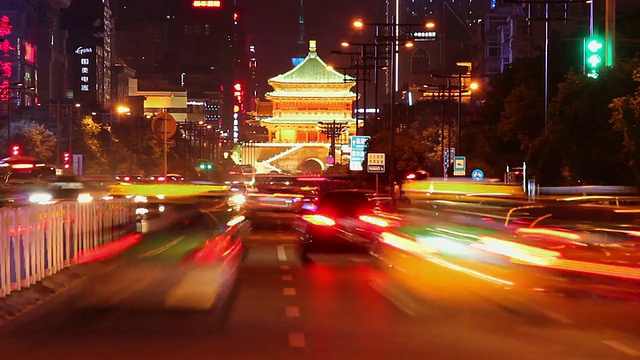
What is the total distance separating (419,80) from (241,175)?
11091cm

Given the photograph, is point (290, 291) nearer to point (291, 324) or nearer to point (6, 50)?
point (291, 324)

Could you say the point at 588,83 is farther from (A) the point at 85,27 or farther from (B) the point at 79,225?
(A) the point at 85,27

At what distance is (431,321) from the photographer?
1401 centimetres

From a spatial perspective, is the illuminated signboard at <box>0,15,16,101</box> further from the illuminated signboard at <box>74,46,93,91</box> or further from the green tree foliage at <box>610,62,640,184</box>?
the green tree foliage at <box>610,62,640,184</box>

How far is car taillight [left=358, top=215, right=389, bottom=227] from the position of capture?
87.4 ft

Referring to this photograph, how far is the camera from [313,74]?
16050cm

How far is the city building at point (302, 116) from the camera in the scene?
15450 centimetres

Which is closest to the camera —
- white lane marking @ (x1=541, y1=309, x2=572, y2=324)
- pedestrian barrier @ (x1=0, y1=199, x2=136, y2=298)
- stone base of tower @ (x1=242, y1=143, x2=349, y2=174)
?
white lane marking @ (x1=541, y1=309, x2=572, y2=324)

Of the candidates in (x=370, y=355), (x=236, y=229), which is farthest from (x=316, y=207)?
(x=370, y=355)

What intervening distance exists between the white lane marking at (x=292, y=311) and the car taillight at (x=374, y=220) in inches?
446

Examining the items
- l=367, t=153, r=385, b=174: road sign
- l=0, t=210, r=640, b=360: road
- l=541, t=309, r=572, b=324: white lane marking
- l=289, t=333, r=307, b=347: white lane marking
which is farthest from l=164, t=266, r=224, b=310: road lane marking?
l=367, t=153, r=385, b=174: road sign

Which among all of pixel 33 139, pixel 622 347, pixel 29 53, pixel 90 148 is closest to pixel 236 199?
pixel 33 139

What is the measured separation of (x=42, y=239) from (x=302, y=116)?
462ft

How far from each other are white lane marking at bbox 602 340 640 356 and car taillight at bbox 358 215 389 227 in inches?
568
